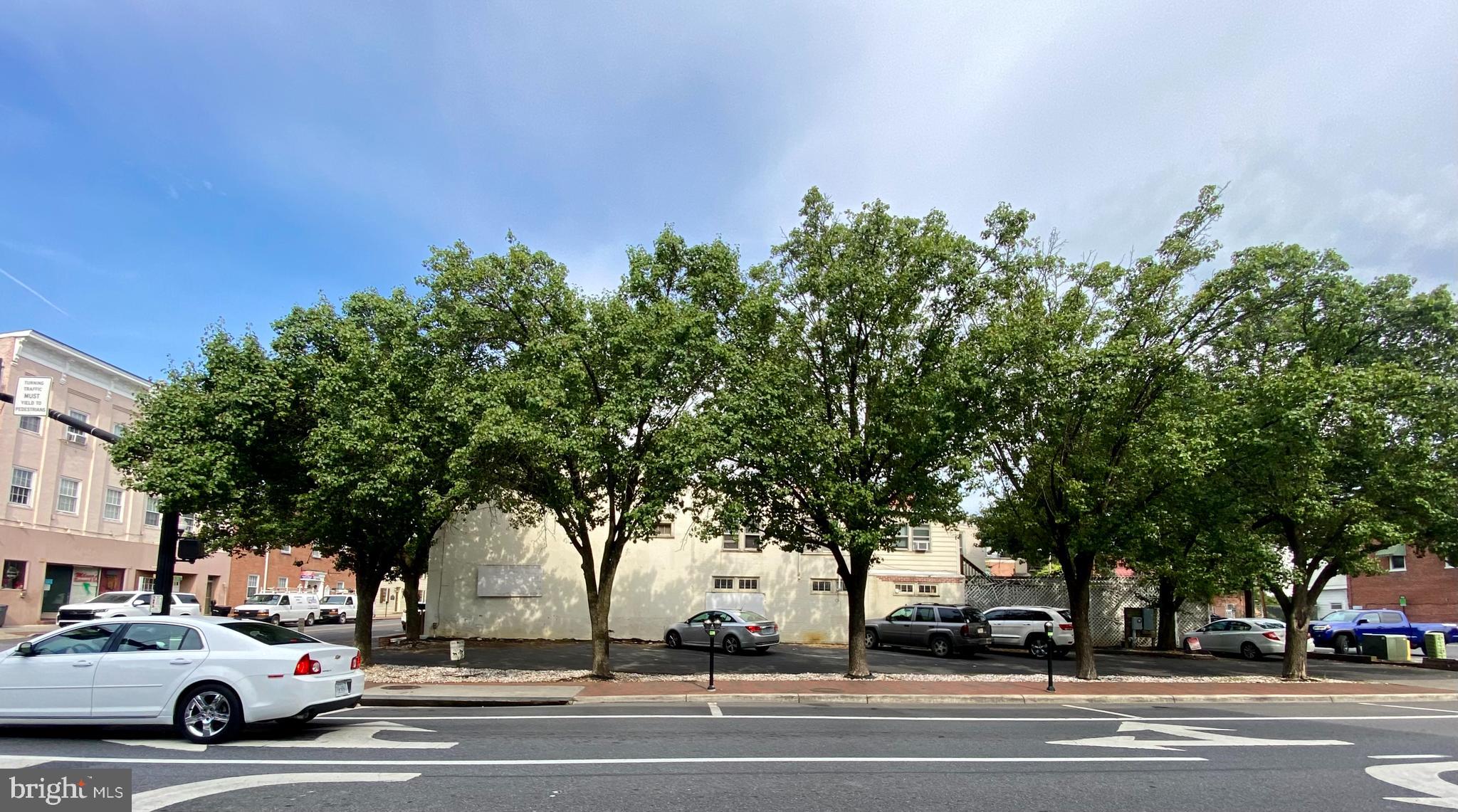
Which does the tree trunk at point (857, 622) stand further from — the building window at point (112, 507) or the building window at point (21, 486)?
the building window at point (112, 507)

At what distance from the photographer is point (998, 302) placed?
18.1 m

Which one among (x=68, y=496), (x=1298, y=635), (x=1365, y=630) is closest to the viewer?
(x=1298, y=635)

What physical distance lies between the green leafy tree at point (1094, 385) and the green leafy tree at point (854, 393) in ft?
4.53

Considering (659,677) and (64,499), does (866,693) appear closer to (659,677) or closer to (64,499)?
(659,677)

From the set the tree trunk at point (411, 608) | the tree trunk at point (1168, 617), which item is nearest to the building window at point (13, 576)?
the tree trunk at point (411, 608)

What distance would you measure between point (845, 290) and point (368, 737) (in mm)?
11407

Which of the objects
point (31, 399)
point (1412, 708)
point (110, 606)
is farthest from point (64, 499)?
point (1412, 708)

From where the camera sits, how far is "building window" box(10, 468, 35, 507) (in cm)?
3234

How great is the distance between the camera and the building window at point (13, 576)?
103ft

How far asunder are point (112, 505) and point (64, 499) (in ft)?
9.44

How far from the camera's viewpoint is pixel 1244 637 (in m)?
27.6

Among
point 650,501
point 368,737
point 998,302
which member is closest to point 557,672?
point 650,501

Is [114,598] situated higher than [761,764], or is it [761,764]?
[761,764]

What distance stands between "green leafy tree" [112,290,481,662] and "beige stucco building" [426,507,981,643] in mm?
11671
